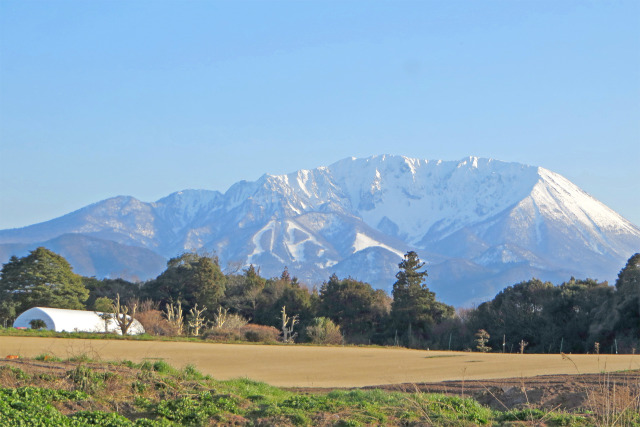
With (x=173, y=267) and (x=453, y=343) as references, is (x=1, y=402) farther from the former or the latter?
(x=173, y=267)

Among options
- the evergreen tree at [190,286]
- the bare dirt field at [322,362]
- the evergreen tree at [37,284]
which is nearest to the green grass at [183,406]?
the bare dirt field at [322,362]

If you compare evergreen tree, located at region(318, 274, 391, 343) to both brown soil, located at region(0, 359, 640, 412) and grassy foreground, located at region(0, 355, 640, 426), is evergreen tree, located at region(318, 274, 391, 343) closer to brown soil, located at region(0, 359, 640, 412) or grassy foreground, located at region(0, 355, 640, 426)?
brown soil, located at region(0, 359, 640, 412)

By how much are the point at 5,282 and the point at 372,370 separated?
4028 cm

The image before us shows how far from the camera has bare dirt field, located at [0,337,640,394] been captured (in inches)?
932

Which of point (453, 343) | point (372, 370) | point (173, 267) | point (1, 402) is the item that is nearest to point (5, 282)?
point (173, 267)

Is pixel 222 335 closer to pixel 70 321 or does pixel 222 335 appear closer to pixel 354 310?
pixel 70 321

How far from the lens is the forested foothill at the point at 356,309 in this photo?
48375 millimetres

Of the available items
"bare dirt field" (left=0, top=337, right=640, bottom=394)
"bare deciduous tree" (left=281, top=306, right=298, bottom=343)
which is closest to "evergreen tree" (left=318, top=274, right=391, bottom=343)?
"bare deciduous tree" (left=281, top=306, right=298, bottom=343)

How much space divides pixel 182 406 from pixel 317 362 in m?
Result: 19.3

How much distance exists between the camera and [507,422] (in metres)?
12.4

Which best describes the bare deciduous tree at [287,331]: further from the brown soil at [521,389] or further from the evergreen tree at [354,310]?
the brown soil at [521,389]

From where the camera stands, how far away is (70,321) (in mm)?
48469

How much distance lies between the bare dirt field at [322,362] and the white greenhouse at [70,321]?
1241 centimetres

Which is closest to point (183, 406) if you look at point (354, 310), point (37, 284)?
point (354, 310)
